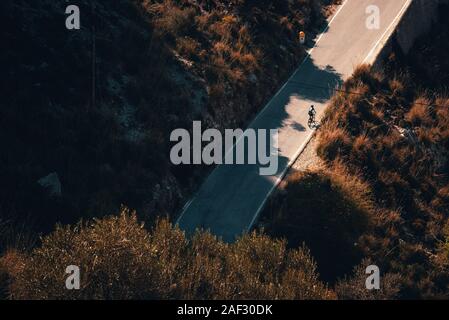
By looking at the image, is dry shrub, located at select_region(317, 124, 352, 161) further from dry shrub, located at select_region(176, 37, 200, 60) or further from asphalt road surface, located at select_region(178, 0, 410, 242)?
dry shrub, located at select_region(176, 37, 200, 60)

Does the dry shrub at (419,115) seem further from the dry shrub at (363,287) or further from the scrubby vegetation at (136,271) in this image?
the scrubby vegetation at (136,271)

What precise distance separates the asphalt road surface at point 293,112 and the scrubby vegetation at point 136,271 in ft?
17.7

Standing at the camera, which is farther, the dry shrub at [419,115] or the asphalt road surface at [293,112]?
the dry shrub at [419,115]

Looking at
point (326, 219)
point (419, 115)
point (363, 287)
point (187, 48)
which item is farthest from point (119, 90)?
point (419, 115)

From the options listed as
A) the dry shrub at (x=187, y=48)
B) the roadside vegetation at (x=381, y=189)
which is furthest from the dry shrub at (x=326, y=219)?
the dry shrub at (x=187, y=48)

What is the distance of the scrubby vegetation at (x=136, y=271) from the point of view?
18734 mm

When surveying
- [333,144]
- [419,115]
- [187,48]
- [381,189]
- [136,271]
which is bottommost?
[136,271]

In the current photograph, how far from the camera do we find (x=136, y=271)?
19.2 metres

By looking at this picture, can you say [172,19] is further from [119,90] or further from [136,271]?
[136,271]

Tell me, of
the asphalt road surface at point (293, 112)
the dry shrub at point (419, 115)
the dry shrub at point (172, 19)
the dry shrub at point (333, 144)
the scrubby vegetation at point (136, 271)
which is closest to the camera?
the scrubby vegetation at point (136, 271)

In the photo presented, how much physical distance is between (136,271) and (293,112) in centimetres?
1760

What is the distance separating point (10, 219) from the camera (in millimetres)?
23484

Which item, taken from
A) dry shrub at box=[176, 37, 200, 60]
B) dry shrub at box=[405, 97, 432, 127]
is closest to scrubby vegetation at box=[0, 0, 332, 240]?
dry shrub at box=[176, 37, 200, 60]

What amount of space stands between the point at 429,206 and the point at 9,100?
2168cm
